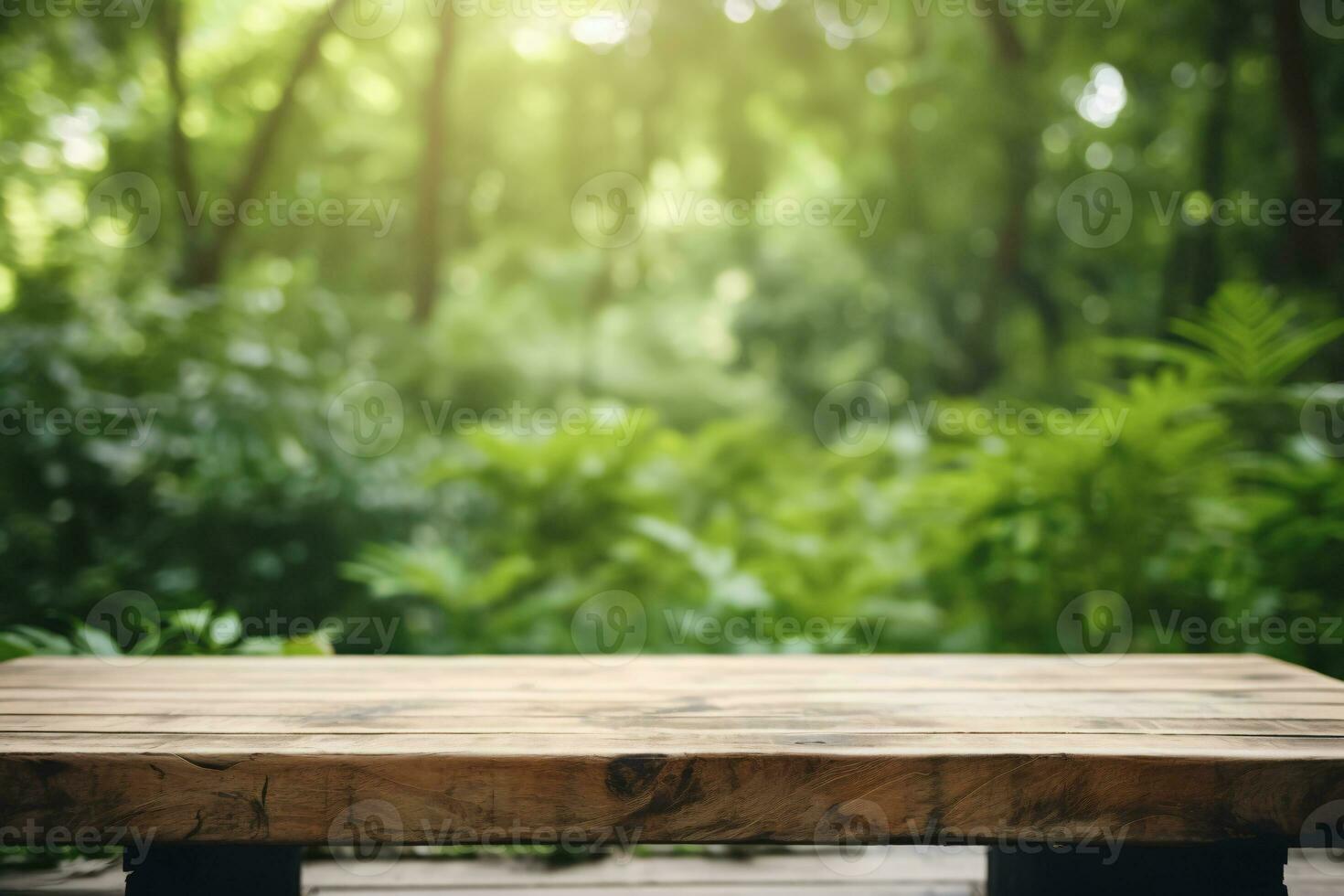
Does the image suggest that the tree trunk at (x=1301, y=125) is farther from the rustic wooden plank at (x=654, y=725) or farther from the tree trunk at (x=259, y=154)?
the tree trunk at (x=259, y=154)

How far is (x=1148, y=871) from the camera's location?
120 cm

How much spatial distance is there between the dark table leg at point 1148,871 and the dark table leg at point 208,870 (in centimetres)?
130

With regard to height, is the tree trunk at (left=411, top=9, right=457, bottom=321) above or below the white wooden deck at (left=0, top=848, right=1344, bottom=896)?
above

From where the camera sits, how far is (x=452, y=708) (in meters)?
1.09

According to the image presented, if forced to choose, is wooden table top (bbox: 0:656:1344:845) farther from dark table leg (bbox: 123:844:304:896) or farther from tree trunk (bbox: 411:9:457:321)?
tree trunk (bbox: 411:9:457:321)

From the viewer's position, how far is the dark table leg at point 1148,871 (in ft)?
3.72

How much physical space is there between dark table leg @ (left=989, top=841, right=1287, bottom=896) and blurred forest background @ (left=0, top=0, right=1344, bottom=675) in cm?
135

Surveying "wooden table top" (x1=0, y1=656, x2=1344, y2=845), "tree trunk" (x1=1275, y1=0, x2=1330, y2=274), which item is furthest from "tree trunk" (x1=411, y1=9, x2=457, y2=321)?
"tree trunk" (x1=1275, y1=0, x2=1330, y2=274)

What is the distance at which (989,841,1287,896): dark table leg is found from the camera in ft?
3.72

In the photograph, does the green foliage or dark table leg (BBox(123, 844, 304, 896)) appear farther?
the green foliage

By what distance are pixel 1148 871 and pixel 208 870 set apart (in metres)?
1.53

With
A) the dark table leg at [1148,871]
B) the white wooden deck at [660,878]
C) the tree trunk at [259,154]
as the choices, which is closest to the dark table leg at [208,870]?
the white wooden deck at [660,878]

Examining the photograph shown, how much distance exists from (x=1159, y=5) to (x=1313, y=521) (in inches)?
130

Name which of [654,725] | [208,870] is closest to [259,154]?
[208,870]
